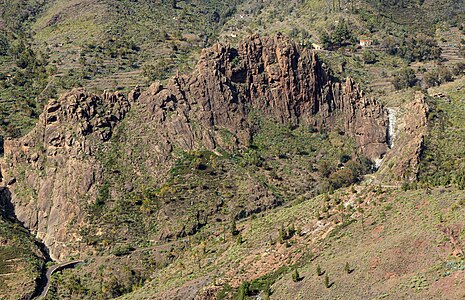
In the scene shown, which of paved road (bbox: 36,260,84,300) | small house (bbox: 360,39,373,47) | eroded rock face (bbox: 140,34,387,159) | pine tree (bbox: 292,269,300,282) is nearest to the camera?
pine tree (bbox: 292,269,300,282)

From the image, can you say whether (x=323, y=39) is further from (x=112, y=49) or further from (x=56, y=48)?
(x=56, y=48)

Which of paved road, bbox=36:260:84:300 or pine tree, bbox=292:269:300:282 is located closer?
pine tree, bbox=292:269:300:282

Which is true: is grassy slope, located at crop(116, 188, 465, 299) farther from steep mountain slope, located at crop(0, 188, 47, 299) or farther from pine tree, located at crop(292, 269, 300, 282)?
steep mountain slope, located at crop(0, 188, 47, 299)

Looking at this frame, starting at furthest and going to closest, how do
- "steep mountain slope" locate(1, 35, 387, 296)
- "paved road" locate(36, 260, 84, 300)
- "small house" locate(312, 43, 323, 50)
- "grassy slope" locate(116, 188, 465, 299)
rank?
1. "small house" locate(312, 43, 323, 50)
2. "steep mountain slope" locate(1, 35, 387, 296)
3. "paved road" locate(36, 260, 84, 300)
4. "grassy slope" locate(116, 188, 465, 299)

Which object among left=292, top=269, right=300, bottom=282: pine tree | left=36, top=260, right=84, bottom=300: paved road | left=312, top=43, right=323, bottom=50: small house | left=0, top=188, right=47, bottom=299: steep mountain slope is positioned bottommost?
left=36, top=260, right=84, bottom=300: paved road

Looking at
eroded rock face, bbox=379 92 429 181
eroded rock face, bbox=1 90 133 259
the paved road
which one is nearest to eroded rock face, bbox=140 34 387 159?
eroded rock face, bbox=379 92 429 181

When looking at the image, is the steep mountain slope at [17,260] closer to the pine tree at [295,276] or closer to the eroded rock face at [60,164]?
the eroded rock face at [60,164]
